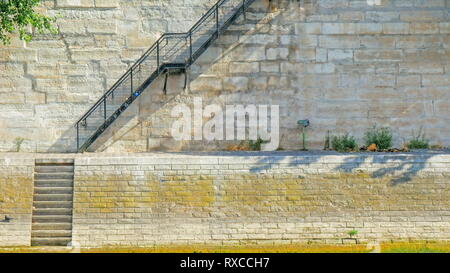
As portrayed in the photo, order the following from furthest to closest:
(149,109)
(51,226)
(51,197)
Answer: (149,109) → (51,197) → (51,226)

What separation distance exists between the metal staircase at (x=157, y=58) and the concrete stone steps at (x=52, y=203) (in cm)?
189

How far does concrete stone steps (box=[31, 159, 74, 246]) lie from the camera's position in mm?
13453

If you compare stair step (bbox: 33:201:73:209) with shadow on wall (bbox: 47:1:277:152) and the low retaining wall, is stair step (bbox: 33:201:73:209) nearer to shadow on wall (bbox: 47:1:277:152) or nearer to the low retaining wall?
the low retaining wall

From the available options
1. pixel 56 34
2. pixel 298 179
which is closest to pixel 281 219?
pixel 298 179

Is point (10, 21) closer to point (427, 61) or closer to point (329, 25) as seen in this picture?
point (329, 25)

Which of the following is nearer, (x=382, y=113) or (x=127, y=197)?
(x=127, y=197)

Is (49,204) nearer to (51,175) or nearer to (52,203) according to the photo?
(52,203)

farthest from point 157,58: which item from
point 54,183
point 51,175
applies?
point 54,183

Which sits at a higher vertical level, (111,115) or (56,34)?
(56,34)

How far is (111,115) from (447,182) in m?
7.32

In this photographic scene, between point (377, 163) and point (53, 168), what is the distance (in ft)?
21.0

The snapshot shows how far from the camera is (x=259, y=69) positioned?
1623 centimetres

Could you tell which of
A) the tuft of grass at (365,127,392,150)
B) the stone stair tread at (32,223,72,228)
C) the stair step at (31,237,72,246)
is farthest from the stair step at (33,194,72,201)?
the tuft of grass at (365,127,392,150)

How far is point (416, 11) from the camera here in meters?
16.3
